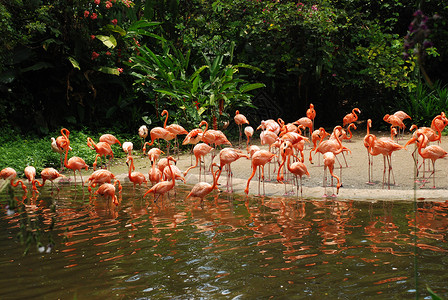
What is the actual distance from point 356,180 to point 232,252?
3.46m

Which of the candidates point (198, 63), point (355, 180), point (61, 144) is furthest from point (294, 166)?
point (198, 63)

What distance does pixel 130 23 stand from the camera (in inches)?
500

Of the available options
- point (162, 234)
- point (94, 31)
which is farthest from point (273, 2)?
point (162, 234)

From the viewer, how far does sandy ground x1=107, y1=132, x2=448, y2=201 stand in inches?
239

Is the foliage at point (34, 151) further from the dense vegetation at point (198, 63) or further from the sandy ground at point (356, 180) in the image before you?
the sandy ground at point (356, 180)

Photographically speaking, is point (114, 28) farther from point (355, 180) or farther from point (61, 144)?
point (355, 180)

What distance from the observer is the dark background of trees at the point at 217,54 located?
1130 cm

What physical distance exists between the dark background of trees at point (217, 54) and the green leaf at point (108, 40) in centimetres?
33

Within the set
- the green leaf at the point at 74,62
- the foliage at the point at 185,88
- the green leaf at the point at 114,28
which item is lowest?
the foliage at the point at 185,88

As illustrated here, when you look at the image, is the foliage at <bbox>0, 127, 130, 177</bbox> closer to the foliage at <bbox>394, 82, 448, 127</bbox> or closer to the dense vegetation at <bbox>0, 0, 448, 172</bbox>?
the dense vegetation at <bbox>0, 0, 448, 172</bbox>

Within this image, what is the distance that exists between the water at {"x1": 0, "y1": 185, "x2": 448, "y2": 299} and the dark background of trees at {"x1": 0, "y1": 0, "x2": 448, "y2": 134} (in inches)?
238

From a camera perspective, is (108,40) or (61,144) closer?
(61,144)

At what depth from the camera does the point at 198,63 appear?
12.9 meters

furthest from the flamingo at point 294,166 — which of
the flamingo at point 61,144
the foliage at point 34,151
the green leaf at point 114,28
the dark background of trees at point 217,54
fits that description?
the green leaf at point 114,28
